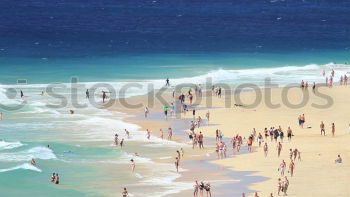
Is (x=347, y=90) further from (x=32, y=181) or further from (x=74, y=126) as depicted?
(x=32, y=181)

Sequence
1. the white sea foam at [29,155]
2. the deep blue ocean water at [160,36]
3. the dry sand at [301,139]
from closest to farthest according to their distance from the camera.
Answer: the dry sand at [301,139] → the white sea foam at [29,155] → the deep blue ocean water at [160,36]

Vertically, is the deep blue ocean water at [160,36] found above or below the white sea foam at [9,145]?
above

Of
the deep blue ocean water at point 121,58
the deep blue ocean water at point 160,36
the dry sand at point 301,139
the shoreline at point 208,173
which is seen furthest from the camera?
the deep blue ocean water at point 160,36

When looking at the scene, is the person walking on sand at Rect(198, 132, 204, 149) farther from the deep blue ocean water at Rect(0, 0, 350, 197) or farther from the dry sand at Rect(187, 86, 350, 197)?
the dry sand at Rect(187, 86, 350, 197)

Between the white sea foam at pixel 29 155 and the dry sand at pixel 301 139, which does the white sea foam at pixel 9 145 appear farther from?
the dry sand at pixel 301 139

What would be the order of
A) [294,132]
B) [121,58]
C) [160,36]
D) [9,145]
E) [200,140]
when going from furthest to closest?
[160,36]
[121,58]
[294,132]
[200,140]
[9,145]

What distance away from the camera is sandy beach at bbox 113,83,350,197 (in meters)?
45.2

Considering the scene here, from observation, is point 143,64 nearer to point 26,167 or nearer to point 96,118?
point 96,118

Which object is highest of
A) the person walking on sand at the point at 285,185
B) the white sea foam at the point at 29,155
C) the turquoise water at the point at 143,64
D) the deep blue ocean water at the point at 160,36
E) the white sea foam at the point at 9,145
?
the deep blue ocean water at the point at 160,36

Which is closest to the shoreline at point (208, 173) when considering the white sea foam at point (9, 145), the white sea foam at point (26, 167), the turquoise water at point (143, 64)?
the white sea foam at point (26, 167)

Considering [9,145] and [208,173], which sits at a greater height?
[9,145]

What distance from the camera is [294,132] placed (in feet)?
194

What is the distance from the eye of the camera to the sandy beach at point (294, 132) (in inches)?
1781

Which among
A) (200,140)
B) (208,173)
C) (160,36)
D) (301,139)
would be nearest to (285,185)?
(208,173)
